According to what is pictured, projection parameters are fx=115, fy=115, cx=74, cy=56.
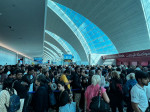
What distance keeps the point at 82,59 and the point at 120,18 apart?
65.5 ft

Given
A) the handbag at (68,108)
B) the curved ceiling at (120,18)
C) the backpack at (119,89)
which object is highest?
the curved ceiling at (120,18)

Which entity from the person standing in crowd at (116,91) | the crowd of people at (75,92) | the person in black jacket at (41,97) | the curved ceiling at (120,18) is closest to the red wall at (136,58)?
the curved ceiling at (120,18)

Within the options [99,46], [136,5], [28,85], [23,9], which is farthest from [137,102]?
[99,46]

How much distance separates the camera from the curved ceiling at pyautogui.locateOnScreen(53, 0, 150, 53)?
15.9 metres

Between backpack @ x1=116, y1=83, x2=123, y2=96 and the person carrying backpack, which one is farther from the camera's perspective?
backpack @ x1=116, y1=83, x2=123, y2=96

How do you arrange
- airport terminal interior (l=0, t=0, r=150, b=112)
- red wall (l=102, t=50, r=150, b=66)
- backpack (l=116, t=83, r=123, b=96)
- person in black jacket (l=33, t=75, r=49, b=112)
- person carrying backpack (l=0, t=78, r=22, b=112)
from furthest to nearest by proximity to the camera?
red wall (l=102, t=50, r=150, b=66), backpack (l=116, t=83, r=123, b=96), person in black jacket (l=33, t=75, r=49, b=112), airport terminal interior (l=0, t=0, r=150, b=112), person carrying backpack (l=0, t=78, r=22, b=112)

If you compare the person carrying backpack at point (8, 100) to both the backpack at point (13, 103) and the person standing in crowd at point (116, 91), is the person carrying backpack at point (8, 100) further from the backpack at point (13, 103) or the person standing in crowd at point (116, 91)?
the person standing in crowd at point (116, 91)

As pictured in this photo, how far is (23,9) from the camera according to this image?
7227 mm

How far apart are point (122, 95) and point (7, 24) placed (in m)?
9.77

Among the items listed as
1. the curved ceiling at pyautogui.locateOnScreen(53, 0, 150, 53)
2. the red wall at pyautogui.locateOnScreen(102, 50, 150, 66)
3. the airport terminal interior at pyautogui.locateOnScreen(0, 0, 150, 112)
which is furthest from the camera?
the curved ceiling at pyautogui.locateOnScreen(53, 0, 150, 53)

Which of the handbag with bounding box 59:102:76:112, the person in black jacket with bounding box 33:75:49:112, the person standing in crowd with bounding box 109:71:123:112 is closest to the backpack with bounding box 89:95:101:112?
the handbag with bounding box 59:102:76:112

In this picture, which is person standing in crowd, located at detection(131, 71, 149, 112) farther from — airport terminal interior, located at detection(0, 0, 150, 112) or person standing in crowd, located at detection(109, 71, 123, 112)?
person standing in crowd, located at detection(109, 71, 123, 112)

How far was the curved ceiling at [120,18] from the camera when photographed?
52.3 ft

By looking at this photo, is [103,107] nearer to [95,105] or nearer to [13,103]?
[95,105]
